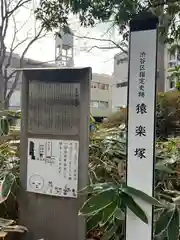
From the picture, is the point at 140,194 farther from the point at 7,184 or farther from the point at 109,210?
the point at 7,184

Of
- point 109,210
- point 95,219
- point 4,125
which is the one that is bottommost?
point 95,219

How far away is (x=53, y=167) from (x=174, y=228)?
0.91m

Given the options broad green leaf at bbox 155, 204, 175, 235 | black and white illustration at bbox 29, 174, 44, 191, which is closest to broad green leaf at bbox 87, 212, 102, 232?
broad green leaf at bbox 155, 204, 175, 235

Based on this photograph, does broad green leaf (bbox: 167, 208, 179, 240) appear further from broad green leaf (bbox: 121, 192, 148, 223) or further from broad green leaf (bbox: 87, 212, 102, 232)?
broad green leaf (bbox: 87, 212, 102, 232)

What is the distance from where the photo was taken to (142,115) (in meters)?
1.66

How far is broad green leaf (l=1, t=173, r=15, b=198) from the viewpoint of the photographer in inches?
94.5

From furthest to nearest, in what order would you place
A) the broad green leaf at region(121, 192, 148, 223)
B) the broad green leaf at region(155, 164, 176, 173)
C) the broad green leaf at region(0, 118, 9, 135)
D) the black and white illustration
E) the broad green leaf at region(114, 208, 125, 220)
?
the broad green leaf at region(0, 118, 9, 135) < the black and white illustration < the broad green leaf at region(155, 164, 176, 173) < the broad green leaf at region(114, 208, 125, 220) < the broad green leaf at region(121, 192, 148, 223)

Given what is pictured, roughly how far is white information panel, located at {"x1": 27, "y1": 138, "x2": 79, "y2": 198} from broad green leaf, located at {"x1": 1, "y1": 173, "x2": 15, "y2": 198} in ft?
0.51

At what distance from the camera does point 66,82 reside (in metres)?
2.32

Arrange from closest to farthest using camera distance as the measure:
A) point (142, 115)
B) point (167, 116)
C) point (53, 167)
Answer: point (142, 115) < point (53, 167) < point (167, 116)

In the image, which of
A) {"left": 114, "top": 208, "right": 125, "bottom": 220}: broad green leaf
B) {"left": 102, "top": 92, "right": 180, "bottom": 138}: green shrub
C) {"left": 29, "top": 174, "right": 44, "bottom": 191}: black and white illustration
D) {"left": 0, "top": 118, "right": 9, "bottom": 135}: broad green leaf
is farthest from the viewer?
{"left": 102, "top": 92, "right": 180, "bottom": 138}: green shrub

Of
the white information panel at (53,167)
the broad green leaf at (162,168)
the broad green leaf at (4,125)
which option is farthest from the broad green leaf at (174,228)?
the broad green leaf at (4,125)

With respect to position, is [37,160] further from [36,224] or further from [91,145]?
[91,145]

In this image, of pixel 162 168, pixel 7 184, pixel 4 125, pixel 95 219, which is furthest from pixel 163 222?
pixel 4 125
